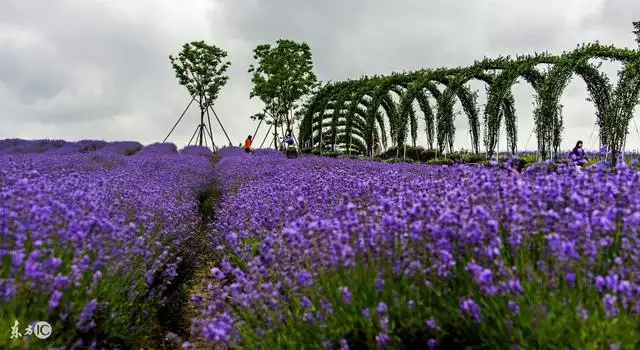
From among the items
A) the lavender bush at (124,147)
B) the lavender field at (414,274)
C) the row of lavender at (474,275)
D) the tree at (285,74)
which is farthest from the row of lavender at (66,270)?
the tree at (285,74)

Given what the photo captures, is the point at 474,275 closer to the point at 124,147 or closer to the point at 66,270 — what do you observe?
the point at 66,270

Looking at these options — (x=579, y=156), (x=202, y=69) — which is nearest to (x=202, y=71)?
(x=202, y=69)

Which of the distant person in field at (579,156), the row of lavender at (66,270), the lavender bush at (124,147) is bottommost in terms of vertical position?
the row of lavender at (66,270)

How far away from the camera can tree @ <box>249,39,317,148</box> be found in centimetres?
2978

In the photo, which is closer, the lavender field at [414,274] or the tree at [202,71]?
the lavender field at [414,274]


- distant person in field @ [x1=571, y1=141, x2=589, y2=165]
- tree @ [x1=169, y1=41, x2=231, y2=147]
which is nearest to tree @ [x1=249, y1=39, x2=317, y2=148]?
tree @ [x1=169, y1=41, x2=231, y2=147]

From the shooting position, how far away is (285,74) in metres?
29.7

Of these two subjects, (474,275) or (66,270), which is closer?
(474,275)

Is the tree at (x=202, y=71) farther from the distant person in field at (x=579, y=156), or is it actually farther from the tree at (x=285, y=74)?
the distant person in field at (x=579, y=156)

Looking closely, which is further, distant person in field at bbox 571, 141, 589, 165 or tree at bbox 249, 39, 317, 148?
tree at bbox 249, 39, 317, 148

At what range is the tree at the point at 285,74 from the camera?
29781 mm

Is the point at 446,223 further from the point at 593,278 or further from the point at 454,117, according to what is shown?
the point at 454,117

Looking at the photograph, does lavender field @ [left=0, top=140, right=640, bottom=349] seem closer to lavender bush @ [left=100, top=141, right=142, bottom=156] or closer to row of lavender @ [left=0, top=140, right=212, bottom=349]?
row of lavender @ [left=0, top=140, right=212, bottom=349]

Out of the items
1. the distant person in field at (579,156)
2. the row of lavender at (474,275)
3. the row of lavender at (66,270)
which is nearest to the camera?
the row of lavender at (474,275)
